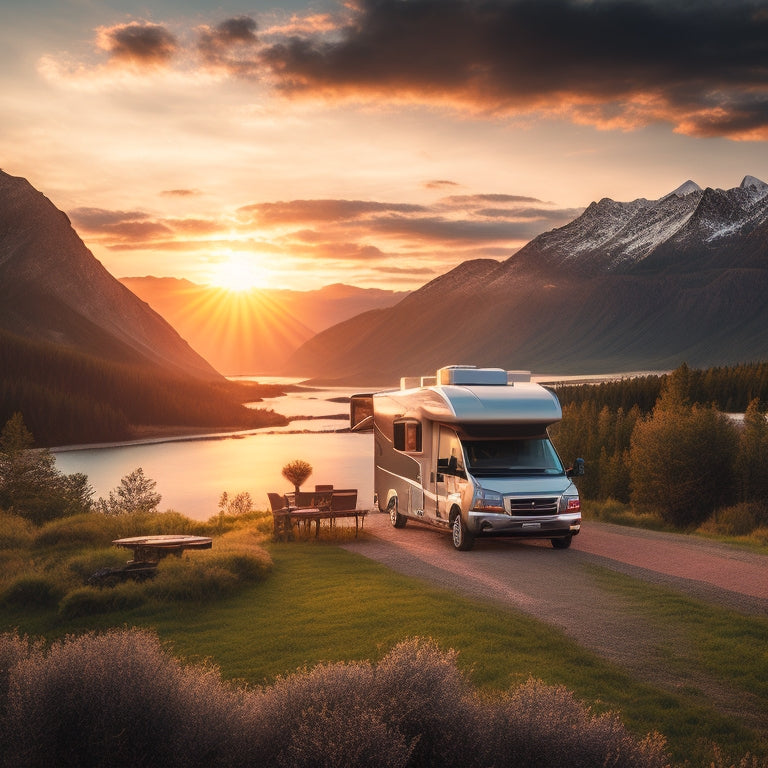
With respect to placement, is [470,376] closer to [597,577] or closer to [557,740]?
[597,577]

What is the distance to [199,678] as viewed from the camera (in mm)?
7945

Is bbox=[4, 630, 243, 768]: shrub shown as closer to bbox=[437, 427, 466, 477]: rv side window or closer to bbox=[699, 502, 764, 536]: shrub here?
bbox=[437, 427, 466, 477]: rv side window

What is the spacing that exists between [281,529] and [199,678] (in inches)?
598

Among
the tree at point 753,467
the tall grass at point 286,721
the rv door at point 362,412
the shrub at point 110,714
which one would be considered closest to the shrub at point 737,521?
the tree at point 753,467

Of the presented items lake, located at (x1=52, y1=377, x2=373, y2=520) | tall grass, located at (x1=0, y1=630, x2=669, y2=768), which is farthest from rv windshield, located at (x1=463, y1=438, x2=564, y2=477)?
lake, located at (x1=52, y1=377, x2=373, y2=520)

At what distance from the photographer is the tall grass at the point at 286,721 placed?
7.00 m

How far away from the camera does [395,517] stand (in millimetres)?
24297

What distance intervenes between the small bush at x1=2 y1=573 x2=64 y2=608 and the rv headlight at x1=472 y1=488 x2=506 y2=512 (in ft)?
27.3

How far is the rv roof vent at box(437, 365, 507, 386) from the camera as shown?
71.3 ft

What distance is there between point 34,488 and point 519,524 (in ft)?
95.5

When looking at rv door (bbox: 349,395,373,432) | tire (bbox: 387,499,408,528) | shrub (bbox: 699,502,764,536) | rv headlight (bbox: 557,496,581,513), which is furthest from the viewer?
shrub (bbox: 699,502,764,536)

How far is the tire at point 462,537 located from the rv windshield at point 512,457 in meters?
1.14

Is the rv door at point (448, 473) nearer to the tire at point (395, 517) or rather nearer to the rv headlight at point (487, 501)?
Result: the rv headlight at point (487, 501)

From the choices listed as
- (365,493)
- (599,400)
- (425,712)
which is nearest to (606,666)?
(425,712)
